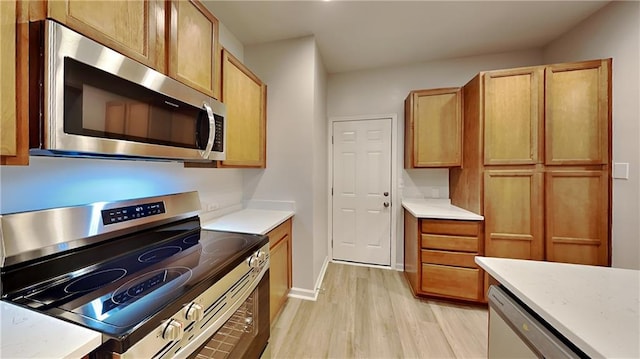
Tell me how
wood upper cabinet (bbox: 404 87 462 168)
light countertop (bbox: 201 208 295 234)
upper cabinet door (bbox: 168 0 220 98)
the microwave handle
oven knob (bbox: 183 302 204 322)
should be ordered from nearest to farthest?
oven knob (bbox: 183 302 204 322), upper cabinet door (bbox: 168 0 220 98), the microwave handle, light countertop (bbox: 201 208 295 234), wood upper cabinet (bbox: 404 87 462 168)

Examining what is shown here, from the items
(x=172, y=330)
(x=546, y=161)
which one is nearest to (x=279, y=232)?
(x=172, y=330)

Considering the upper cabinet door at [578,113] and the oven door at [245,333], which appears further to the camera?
the upper cabinet door at [578,113]

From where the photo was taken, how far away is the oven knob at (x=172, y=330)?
2.34ft

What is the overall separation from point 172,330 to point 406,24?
2.80 m

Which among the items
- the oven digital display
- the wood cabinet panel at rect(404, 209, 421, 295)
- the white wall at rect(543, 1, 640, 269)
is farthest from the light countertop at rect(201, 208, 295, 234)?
Result: the white wall at rect(543, 1, 640, 269)

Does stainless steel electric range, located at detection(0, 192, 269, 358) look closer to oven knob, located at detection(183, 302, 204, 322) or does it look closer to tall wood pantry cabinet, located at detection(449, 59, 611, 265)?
oven knob, located at detection(183, 302, 204, 322)

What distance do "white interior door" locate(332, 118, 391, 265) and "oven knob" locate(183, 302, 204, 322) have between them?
2.60 metres

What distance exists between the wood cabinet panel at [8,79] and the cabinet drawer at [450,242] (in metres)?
2.62

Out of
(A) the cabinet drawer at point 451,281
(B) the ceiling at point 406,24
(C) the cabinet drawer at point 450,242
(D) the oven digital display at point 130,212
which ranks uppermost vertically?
(B) the ceiling at point 406,24

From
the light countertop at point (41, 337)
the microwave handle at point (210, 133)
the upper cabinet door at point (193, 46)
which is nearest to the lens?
the light countertop at point (41, 337)

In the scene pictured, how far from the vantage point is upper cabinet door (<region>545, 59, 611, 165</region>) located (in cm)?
198

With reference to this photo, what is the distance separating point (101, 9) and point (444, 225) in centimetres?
270

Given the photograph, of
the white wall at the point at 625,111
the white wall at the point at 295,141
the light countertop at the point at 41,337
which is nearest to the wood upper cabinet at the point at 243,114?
the white wall at the point at 295,141

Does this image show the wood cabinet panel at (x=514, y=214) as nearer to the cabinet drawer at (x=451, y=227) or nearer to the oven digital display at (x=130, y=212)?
the cabinet drawer at (x=451, y=227)
